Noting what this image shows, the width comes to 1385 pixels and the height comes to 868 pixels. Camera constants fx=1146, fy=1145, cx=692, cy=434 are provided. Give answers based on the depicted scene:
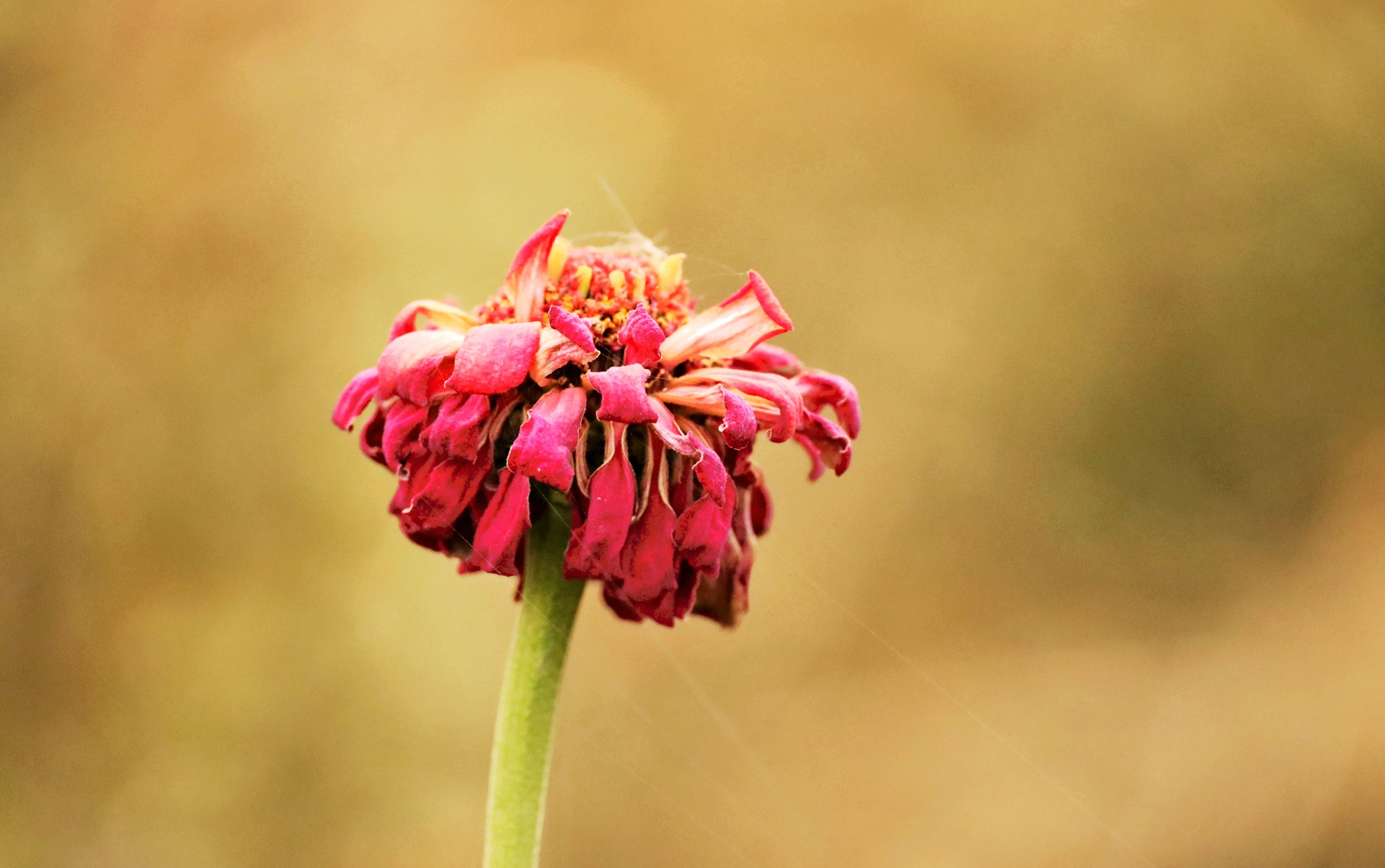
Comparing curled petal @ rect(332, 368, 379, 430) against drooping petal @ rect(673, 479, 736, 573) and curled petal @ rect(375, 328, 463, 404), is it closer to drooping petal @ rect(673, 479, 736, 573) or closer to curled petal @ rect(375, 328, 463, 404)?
curled petal @ rect(375, 328, 463, 404)

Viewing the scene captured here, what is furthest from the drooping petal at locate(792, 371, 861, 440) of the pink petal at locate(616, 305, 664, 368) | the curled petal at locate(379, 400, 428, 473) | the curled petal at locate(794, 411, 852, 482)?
the curled petal at locate(379, 400, 428, 473)

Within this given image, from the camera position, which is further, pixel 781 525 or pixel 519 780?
pixel 781 525

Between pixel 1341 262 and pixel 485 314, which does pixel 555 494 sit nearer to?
pixel 485 314

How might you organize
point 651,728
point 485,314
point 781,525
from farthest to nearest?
point 781,525
point 651,728
point 485,314

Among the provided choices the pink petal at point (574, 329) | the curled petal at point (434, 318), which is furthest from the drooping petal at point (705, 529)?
the curled petal at point (434, 318)

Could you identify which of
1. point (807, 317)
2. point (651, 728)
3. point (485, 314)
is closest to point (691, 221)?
point (807, 317)

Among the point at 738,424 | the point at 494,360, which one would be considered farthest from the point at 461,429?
the point at 738,424
